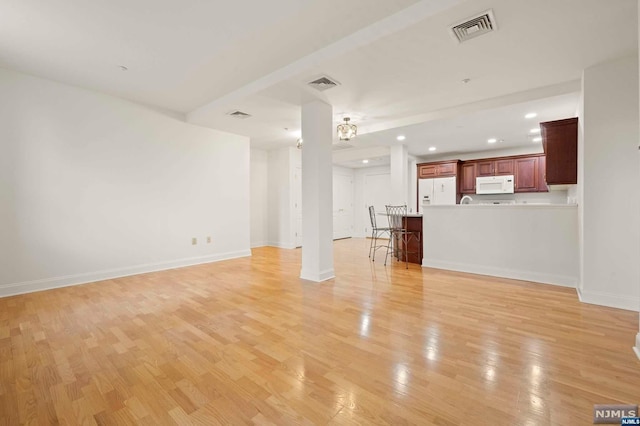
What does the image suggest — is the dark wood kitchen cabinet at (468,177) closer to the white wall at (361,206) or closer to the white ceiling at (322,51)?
the white ceiling at (322,51)

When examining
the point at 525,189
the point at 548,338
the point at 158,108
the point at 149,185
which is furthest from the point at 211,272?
the point at 525,189

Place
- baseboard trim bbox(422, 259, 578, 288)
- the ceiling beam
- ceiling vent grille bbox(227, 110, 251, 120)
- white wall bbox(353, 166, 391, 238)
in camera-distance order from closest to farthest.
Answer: the ceiling beam, baseboard trim bbox(422, 259, 578, 288), ceiling vent grille bbox(227, 110, 251, 120), white wall bbox(353, 166, 391, 238)

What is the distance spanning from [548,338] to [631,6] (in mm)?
2661

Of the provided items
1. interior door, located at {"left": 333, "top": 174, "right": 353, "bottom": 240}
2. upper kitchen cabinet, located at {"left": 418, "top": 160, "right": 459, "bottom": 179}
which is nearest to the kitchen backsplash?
upper kitchen cabinet, located at {"left": 418, "top": 160, "right": 459, "bottom": 179}

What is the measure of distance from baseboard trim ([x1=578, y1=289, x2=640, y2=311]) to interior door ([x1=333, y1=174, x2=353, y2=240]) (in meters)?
6.40

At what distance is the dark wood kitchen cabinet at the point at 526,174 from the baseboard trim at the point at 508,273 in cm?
353

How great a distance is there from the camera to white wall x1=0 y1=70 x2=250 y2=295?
10.9ft

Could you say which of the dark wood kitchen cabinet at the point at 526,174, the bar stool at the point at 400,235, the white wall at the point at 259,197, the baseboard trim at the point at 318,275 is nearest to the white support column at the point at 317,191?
the baseboard trim at the point at 318,275

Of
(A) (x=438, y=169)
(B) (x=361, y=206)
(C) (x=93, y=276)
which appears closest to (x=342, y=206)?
(B) (x=361, y=206)

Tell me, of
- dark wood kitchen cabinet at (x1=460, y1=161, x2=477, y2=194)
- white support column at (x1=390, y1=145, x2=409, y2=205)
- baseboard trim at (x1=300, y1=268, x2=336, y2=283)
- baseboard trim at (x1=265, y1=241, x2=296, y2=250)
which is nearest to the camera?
baseboard trim at (x1=300, y1=268, x2=336, y2=283)

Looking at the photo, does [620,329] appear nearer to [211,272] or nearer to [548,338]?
[548,338]

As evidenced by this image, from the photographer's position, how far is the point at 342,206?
9.19 m

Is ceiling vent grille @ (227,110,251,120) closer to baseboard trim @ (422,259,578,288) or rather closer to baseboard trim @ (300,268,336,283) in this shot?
baseboard trim @ (300,268,336,283)

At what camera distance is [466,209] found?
172 inches
